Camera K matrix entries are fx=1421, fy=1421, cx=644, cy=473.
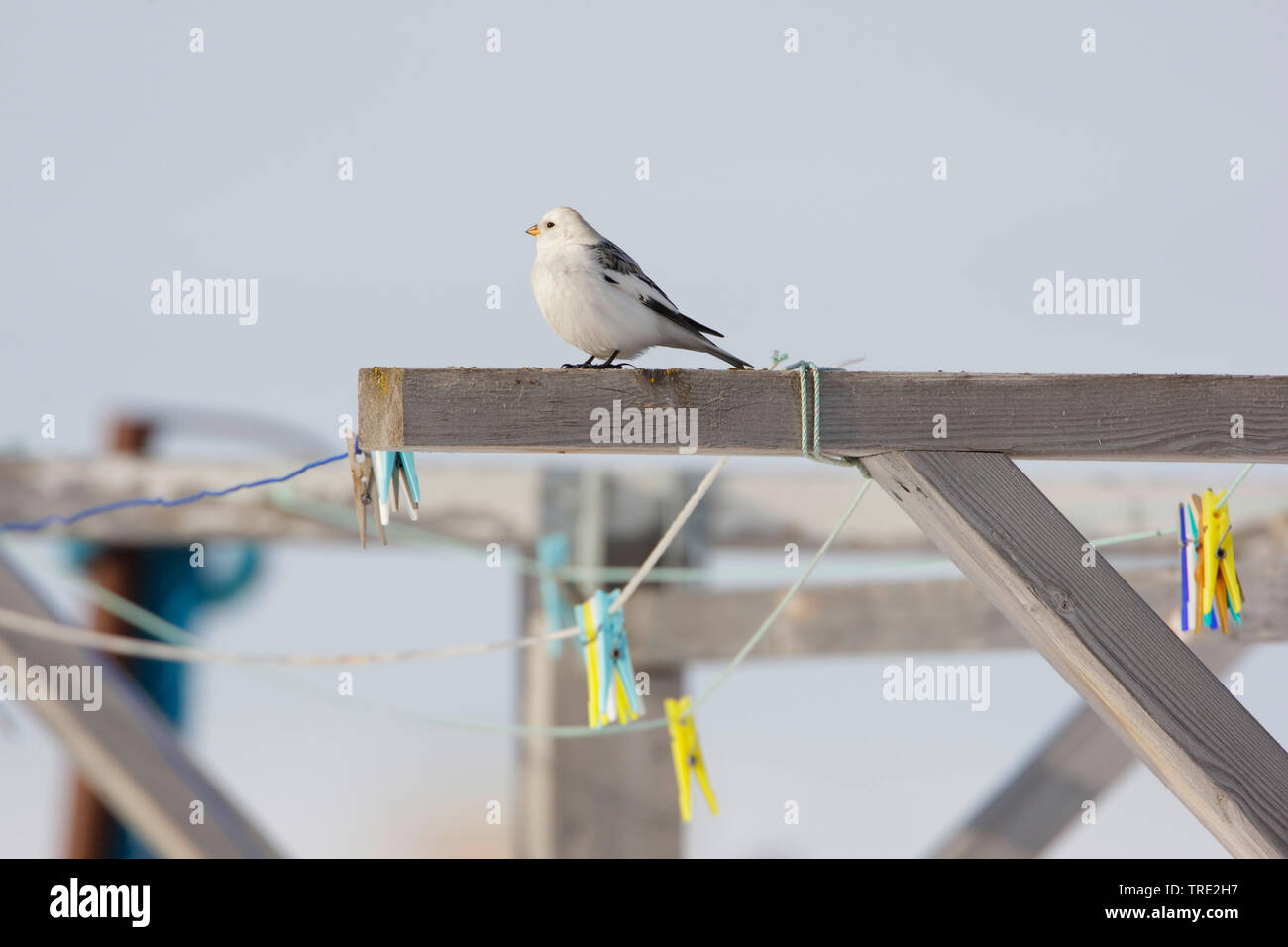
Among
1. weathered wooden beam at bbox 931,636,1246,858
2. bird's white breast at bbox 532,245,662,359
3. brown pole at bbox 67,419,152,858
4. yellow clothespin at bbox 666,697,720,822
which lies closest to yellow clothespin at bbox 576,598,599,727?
yellow clothespin at bbox 666,697,720,822

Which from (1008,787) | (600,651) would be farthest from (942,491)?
(1008,787)

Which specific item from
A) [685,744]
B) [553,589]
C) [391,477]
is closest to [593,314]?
[391,477]

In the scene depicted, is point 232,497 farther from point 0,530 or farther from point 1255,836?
point 1255,836

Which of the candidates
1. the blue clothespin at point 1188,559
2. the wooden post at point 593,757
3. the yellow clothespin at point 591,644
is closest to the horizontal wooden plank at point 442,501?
the wooden post at point 593,757

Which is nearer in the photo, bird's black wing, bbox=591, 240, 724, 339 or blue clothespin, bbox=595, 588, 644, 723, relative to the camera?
bird's black wing, bbox=591, 240, 724, 339

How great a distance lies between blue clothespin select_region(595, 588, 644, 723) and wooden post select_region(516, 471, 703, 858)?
111 cm

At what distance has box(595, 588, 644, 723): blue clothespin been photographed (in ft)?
11.3

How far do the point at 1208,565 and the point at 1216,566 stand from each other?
2 centimetres

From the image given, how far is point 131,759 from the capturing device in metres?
4.28

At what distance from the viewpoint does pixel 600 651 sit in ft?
11.4

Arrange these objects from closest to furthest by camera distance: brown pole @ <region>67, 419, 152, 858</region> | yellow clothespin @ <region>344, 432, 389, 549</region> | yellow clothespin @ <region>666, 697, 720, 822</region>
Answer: yellow clothespin @ <region>344, 432, 389, 549</region>
yellow clothespin @ <region>666, 697, 720, 822</region>
brown pole @ <region>67, 419, 152, 858</region>

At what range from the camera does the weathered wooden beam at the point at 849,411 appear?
7.39ft

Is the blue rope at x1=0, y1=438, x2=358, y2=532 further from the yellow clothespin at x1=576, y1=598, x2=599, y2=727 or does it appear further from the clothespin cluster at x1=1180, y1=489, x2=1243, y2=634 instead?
the clothespin cluster at x1=1180, y1=489, x2=1243, y2=634

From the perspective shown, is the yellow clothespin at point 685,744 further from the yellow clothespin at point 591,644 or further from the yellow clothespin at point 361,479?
the yellow clothespin at point 361,479
